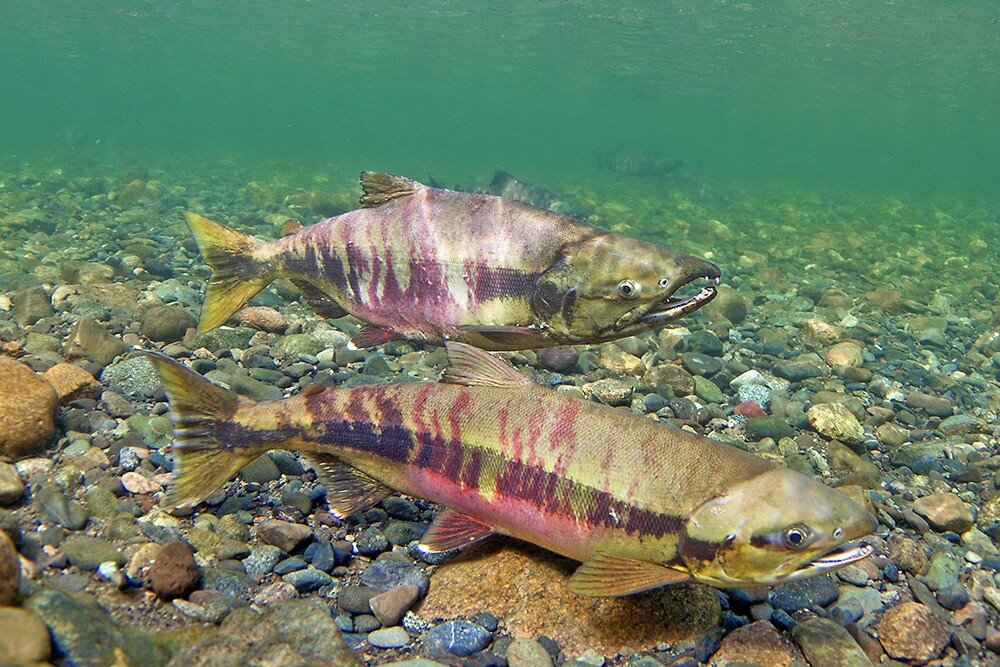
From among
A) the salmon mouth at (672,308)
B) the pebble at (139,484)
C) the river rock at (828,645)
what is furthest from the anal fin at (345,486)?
the river rock at (828,645)

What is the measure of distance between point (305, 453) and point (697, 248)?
14.1m

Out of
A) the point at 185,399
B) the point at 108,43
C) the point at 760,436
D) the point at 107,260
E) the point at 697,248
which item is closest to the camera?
the point at 185,399

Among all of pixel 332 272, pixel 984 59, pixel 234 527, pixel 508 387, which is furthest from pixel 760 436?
pixel 984 59

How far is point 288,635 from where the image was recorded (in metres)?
2.67

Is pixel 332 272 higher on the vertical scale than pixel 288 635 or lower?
higher

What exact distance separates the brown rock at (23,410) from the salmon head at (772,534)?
368 cm

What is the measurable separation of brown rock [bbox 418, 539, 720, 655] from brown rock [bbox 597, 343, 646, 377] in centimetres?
367

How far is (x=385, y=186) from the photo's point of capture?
13.5 feet

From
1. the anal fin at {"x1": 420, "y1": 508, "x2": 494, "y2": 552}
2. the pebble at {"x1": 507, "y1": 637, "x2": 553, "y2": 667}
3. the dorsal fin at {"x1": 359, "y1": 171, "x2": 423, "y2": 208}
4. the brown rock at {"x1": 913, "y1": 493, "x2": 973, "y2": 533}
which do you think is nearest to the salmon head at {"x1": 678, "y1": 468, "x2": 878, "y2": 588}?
the pebble at {"x1": 507, "y1": 637, "x2": 553, "y2": 667}

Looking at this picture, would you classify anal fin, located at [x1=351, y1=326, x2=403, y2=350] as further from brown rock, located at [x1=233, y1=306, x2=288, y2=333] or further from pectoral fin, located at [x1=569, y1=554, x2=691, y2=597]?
brown rock, located at [x1=233, y1=306, x2=288, y2=333]

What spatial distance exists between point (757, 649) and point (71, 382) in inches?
179

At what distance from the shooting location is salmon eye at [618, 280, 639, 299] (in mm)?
3535

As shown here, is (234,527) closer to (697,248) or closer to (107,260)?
(107,260)

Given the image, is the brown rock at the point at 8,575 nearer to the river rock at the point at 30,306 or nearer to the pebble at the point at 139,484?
the pebble at the point at 139,484
